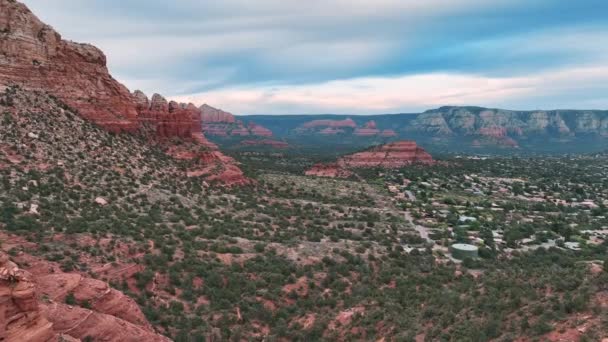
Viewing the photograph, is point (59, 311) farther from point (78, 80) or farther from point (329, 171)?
point (329, 171)

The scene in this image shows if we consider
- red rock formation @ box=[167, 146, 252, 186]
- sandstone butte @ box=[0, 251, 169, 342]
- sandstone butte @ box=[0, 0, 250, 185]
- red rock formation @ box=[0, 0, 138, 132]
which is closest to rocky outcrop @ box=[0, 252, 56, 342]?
sandstone butte @ box=[0, 251, 169, 342]

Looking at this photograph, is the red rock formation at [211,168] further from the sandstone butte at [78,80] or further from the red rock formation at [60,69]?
the red rock formation at [60,69]

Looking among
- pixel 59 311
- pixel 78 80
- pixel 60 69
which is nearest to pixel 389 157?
pixel 78 80

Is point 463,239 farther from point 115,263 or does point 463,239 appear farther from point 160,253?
point 115,263

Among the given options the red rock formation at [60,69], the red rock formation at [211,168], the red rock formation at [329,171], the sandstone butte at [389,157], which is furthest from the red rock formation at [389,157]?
the red rock formation at [60,69]

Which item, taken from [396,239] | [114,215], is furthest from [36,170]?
[396,239]

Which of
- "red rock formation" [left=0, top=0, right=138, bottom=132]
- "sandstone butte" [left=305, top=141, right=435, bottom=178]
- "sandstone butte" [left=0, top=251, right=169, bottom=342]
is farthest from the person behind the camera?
"sandstone butte" [left=305, top=141, right=435, bottom=178]

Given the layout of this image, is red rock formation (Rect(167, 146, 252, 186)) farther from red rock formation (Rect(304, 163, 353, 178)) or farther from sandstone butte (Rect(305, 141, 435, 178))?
sandstone butte (Rect(305, 141, 435, 178))
